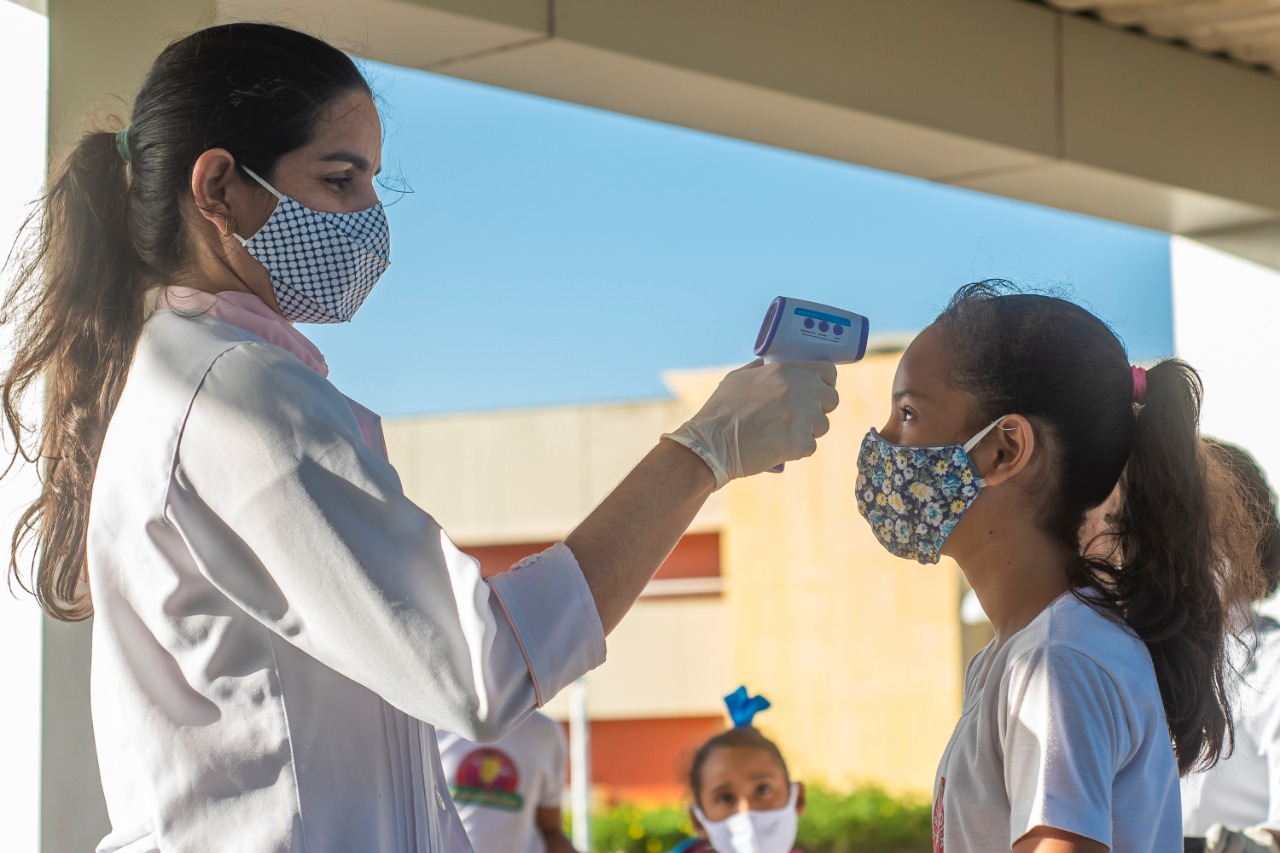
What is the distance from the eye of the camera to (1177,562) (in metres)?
2.28

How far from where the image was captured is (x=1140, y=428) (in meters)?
2.37

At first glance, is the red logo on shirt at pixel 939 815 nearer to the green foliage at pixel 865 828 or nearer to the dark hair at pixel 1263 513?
the dark hair at pixel 1263 513

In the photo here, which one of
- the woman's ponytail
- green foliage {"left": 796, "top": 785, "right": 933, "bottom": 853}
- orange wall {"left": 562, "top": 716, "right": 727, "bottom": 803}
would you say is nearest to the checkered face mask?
the woman's ponytail

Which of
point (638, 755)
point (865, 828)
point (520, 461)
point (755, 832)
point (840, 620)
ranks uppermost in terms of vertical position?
point (520, 461)

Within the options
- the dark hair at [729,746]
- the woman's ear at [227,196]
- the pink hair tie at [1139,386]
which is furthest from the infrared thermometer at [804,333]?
the dark hair at [729,746]

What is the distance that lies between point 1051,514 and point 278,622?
1242 millimetres

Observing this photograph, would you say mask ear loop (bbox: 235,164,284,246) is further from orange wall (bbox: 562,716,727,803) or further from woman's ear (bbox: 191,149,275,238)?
orange wall (bbox: 562,716,727,803)

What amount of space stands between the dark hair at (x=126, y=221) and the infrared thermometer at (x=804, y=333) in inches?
25.2

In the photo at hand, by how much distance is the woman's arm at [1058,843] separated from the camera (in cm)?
189

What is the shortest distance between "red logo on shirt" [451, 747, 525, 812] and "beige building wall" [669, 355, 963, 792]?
1566cm

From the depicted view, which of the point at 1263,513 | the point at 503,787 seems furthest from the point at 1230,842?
the point at 503,787

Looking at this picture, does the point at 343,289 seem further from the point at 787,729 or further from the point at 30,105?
the point at 787,729

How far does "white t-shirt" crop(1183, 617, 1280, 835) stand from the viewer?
4047 mm

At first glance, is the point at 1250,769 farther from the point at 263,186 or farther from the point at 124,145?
the point at 124,145
